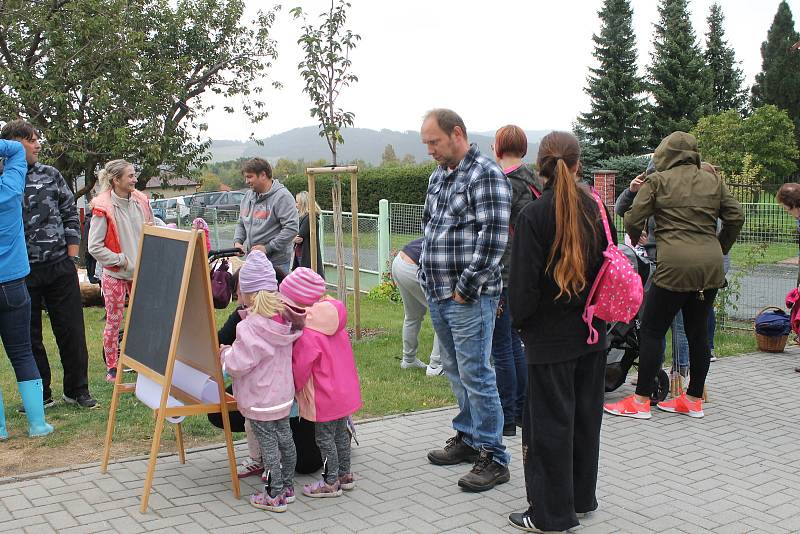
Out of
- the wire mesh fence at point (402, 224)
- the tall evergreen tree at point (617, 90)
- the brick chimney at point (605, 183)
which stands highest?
the tall evergreen tree at point (617, 90)

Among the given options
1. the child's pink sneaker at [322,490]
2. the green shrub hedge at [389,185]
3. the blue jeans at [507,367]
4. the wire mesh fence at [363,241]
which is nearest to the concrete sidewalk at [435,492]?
the child's pink sneaker at [322,490]

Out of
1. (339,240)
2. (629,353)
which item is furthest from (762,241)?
(339,240)

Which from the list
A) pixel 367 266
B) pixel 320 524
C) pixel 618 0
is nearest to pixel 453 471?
pixel 320 524

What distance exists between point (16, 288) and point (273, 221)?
238 centimetres

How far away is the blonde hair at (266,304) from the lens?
4.26 meters

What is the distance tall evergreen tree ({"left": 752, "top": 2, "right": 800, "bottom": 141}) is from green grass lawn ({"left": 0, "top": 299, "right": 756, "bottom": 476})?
49.3m

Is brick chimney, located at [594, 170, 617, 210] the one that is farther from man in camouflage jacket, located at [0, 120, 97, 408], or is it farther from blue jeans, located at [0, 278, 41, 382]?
blue jeans, located at [0, 278, 41, 382]

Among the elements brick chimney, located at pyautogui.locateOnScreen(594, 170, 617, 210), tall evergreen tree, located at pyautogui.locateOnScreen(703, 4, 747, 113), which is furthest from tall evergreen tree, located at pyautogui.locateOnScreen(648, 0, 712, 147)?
brick chimney, located at pyautogui.locateOnScreen(594, 170, 617, 210)

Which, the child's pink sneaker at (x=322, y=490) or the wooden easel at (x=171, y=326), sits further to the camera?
the child's pink sneaker at (x=322, y=490)

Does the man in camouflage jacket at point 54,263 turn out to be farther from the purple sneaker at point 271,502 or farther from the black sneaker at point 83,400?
the purple sneaker at point 271,502

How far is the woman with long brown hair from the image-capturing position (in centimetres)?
387

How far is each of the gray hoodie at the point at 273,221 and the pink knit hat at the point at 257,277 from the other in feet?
9.09

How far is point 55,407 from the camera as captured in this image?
6.36 meters

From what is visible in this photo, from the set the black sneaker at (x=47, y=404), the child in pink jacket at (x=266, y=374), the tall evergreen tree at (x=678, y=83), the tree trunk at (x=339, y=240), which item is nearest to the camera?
the child in pink jacket at (x=266, y=374)
